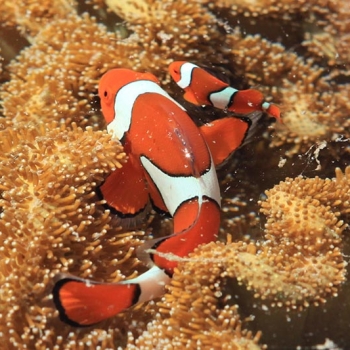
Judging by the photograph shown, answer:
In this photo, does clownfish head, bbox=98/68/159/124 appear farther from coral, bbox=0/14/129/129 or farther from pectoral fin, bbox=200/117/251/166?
pectoral fin, bbox=200/117/251/166

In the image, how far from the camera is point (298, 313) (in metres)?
1.24

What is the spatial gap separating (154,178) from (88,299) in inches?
17.8

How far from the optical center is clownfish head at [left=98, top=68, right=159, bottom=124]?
1.66 meters

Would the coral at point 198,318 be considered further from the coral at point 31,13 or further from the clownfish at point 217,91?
the coral at point 31,13

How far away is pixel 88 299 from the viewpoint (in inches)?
50.3

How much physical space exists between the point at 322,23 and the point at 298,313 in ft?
3.10

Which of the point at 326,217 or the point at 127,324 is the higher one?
the point at 326,217

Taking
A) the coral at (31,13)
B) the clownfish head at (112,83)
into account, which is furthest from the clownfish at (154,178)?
the coral at (31,13)

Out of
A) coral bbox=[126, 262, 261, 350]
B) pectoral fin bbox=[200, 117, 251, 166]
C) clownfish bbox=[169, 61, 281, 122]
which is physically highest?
clownfish bbox=[169, 61, 281, 122]

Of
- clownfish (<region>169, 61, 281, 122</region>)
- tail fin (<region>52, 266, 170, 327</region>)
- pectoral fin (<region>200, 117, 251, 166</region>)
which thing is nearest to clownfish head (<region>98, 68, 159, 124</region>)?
clownfish (<region>169, 61, 281, 122</region>)

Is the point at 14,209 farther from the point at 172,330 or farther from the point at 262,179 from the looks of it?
→ the point at 262,179

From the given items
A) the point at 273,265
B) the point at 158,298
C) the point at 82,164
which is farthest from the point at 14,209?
the point at 273,265

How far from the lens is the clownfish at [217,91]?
5.37ft

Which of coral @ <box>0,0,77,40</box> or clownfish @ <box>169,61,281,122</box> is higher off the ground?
coral @ <box>0,0,77,40</box>
